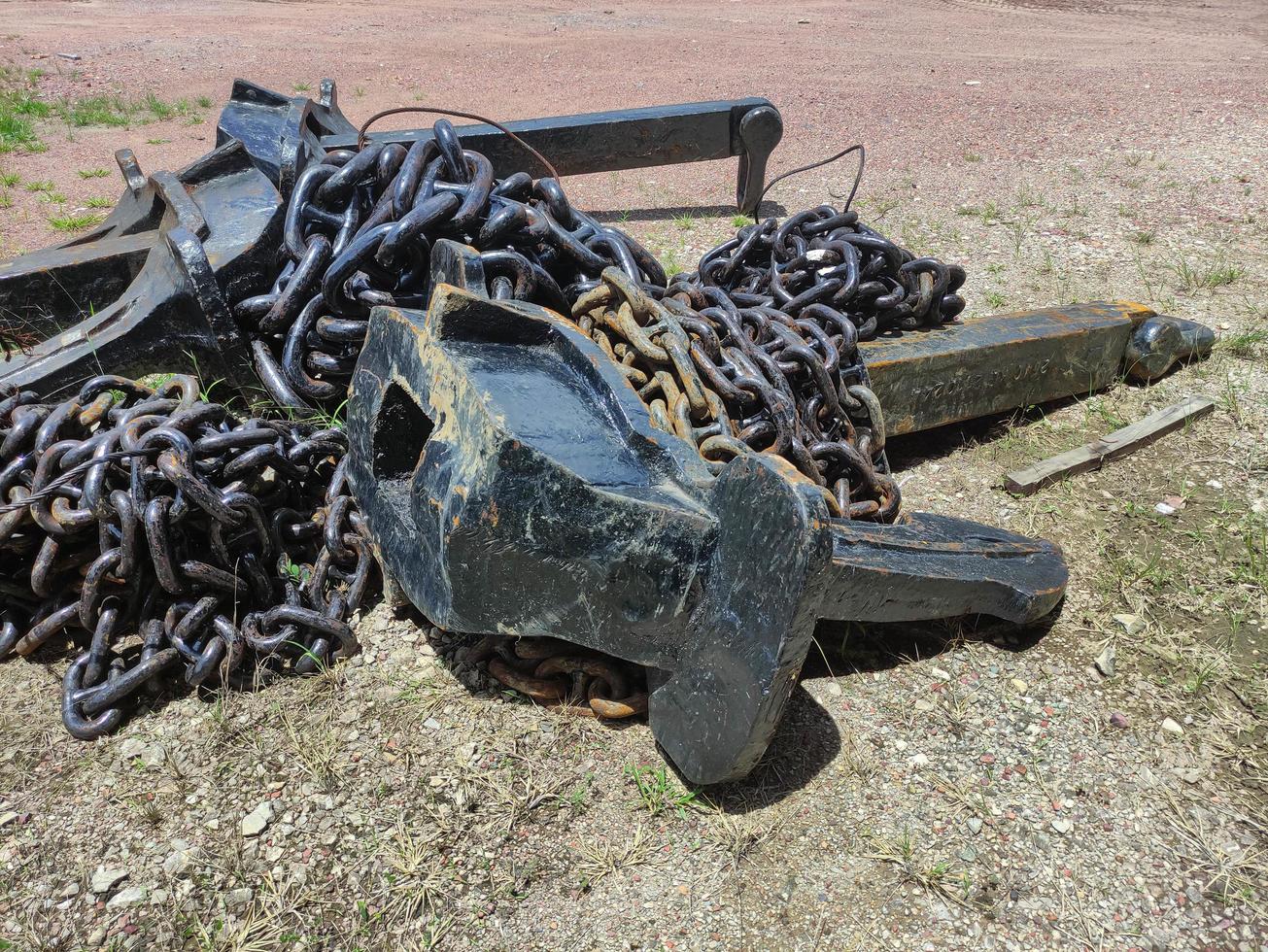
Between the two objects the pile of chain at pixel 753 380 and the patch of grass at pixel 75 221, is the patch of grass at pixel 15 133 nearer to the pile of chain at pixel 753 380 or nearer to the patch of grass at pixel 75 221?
the patch of grass at pixel 75 221

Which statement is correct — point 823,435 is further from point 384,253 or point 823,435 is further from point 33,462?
point 33,462

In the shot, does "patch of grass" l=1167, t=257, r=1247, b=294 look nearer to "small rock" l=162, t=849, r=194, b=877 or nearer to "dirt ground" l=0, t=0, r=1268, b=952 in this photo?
"dirt ground" l=0, t=0, r=1268, b=952

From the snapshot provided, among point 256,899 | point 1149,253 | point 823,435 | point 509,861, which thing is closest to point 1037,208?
point 1149,253

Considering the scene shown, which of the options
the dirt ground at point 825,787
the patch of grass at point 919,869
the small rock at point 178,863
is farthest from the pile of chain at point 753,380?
the small rock at point 178,863

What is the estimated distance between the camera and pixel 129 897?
72.2 inches

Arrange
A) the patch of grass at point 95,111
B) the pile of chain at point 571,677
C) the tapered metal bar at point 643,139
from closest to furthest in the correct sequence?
the pile of chain at point 571,677, the tapered metal bar at point 643,139, the patch of grass at point 95,111

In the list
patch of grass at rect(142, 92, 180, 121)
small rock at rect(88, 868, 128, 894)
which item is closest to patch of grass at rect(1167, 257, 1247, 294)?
small rock at rect(88, 868, 128, 894)

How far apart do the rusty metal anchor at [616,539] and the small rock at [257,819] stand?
0.53 metres

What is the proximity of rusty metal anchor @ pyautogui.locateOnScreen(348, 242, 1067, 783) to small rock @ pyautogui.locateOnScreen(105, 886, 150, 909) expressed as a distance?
0.77 m

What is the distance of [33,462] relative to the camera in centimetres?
236

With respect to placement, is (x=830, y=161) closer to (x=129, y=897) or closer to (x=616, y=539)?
(x=616, y=539)

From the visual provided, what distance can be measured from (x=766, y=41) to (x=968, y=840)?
399 inches

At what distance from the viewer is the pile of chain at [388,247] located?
8.64 feet

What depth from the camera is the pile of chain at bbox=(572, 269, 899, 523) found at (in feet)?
7.36
